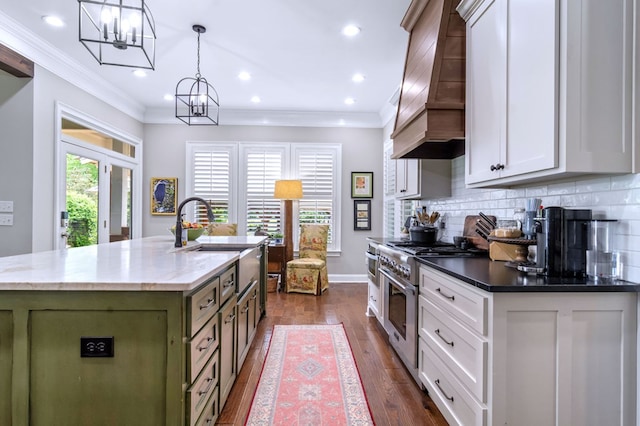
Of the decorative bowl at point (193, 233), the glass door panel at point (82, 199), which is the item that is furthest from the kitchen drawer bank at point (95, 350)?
the glass door panel at point (82, 199)

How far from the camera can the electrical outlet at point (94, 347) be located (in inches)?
51.0

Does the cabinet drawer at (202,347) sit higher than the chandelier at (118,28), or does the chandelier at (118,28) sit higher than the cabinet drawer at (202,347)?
the chandelier at (118,28)

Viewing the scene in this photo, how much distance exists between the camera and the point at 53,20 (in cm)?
294

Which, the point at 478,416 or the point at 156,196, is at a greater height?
the point at 156,196

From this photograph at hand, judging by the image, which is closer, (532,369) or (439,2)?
(532,369)

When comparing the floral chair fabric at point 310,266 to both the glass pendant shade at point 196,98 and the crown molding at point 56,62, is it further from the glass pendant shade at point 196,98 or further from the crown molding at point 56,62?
the crown molding at point 56,62

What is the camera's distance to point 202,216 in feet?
18.2

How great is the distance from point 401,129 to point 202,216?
3961 millimetres

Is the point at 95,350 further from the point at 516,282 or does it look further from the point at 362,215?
the point at 362,215

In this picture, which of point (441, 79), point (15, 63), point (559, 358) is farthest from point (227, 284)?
point (15, 63)

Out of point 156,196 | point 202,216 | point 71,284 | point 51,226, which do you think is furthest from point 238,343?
point 156,196

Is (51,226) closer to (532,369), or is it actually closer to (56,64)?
(56,64)

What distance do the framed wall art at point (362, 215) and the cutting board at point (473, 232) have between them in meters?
2.71

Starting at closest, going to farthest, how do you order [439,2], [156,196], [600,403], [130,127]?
1. [600,403]
2. [439,2]
3. [130,127]
4. [156,196]
